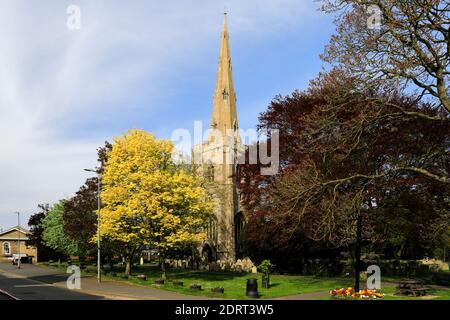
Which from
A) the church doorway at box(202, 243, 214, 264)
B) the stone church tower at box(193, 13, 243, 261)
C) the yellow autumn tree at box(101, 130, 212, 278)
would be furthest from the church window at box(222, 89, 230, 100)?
the yellow autumn tree at box(101, 130, 212, 278)

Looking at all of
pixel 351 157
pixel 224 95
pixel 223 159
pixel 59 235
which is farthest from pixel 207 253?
pixel 351 157

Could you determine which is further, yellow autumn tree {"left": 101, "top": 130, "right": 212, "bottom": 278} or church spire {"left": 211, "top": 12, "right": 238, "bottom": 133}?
church spire {"left": 211, "top": 12, "right": 238, "bottom": 133}

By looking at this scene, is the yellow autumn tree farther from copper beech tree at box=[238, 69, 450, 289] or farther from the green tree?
the green tree

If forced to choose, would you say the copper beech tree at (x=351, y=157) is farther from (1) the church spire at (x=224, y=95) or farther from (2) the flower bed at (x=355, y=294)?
(1) the church spire at (x=224, y=95)

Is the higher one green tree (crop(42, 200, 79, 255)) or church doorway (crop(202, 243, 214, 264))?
green tree (crop(42, 200, 79, 255))

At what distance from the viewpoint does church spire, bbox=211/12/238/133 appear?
80.5 meters

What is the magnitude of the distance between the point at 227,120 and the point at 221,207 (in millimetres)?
14500

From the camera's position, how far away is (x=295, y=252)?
4369cm

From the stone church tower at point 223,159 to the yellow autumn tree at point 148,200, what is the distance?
37.0 m

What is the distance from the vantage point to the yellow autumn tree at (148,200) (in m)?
34.9

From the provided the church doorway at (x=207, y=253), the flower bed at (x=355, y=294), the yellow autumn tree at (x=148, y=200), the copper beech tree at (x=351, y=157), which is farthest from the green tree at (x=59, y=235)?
the flower bed at (x=355, y=294)

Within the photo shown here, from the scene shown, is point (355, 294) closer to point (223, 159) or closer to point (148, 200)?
point (148, 200)
